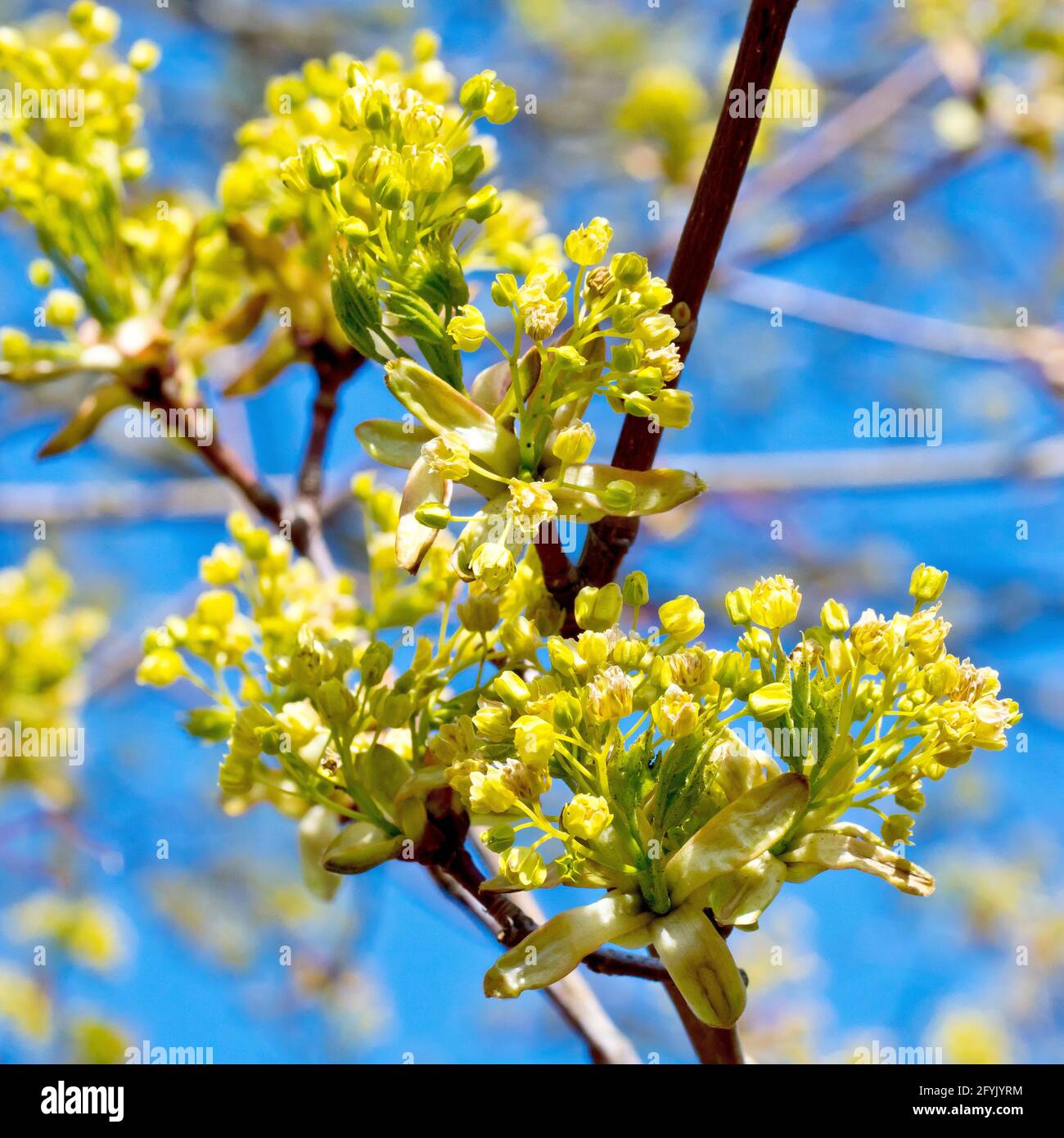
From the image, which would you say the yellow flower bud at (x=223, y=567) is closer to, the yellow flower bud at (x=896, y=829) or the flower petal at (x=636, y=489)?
the flower petal at (x=636, y=489)

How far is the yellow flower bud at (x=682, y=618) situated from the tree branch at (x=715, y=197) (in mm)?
135

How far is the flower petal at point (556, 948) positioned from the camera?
1.16m

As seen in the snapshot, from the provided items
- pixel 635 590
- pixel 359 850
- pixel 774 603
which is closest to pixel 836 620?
pixel 774 603

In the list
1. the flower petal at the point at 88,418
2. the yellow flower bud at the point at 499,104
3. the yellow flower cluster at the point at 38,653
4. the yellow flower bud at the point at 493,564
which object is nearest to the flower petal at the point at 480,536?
the yellow flower bud at the point at 493,564

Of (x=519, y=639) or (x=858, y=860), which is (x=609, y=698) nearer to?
(x=519, y=639)

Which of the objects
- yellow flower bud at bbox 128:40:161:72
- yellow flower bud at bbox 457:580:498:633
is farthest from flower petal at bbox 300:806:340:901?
yellow flower bud at bbox 128:40:161:72

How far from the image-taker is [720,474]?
3934 millimetres

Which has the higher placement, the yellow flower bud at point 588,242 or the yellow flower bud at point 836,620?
the yellow flower bud at point 588,242

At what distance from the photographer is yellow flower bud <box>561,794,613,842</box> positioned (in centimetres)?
114

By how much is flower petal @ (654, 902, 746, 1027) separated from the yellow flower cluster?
2343 mm

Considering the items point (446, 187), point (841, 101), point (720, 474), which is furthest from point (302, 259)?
point (841, 101)

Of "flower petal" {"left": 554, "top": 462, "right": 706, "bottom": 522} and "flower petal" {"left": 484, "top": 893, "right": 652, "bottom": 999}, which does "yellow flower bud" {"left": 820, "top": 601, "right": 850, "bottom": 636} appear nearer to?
"flower petal" {"left": 554, "top": 462, "right": 706, "bottom": 522}

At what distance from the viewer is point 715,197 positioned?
1.29 meters

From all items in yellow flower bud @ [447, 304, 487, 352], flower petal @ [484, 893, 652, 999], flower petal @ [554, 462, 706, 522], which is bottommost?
flower petal @ [484, 893, 652, 999]
